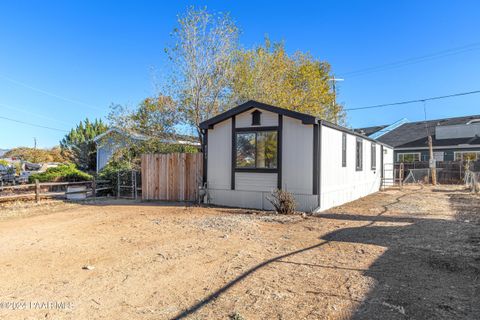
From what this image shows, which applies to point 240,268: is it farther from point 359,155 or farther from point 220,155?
point 359,155

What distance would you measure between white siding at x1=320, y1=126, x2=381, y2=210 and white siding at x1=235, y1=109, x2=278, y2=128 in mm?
1520

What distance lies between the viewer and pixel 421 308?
3.14m

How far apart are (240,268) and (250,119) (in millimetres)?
6515

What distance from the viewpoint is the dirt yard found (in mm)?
3191

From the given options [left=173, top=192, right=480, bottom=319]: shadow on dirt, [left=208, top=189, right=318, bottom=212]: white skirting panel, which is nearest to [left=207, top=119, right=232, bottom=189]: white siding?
[left=208, top=189, right=318, bottom=212]: white skirting panel

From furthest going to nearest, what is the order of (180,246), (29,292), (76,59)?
(76,59) → (180,246) → (29,292)

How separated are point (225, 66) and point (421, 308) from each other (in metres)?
13.1

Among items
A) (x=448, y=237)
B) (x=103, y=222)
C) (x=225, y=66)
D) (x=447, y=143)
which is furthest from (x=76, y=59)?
(x=447, y=143)

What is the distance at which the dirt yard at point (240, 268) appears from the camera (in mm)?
3191

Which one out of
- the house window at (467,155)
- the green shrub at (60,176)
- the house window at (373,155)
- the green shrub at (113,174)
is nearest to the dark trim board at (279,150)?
the green shrub at (113,174)

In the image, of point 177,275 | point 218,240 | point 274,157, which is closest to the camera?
point 177,275

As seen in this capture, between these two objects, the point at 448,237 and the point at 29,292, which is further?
the point at 448,237

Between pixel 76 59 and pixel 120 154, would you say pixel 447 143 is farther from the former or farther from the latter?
pixel 76 59

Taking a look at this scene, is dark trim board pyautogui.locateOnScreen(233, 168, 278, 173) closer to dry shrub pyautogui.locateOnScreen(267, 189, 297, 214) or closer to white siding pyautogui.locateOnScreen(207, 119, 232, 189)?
white siding pyautogui.locateOnScreen(207, 119, 232, 189)
